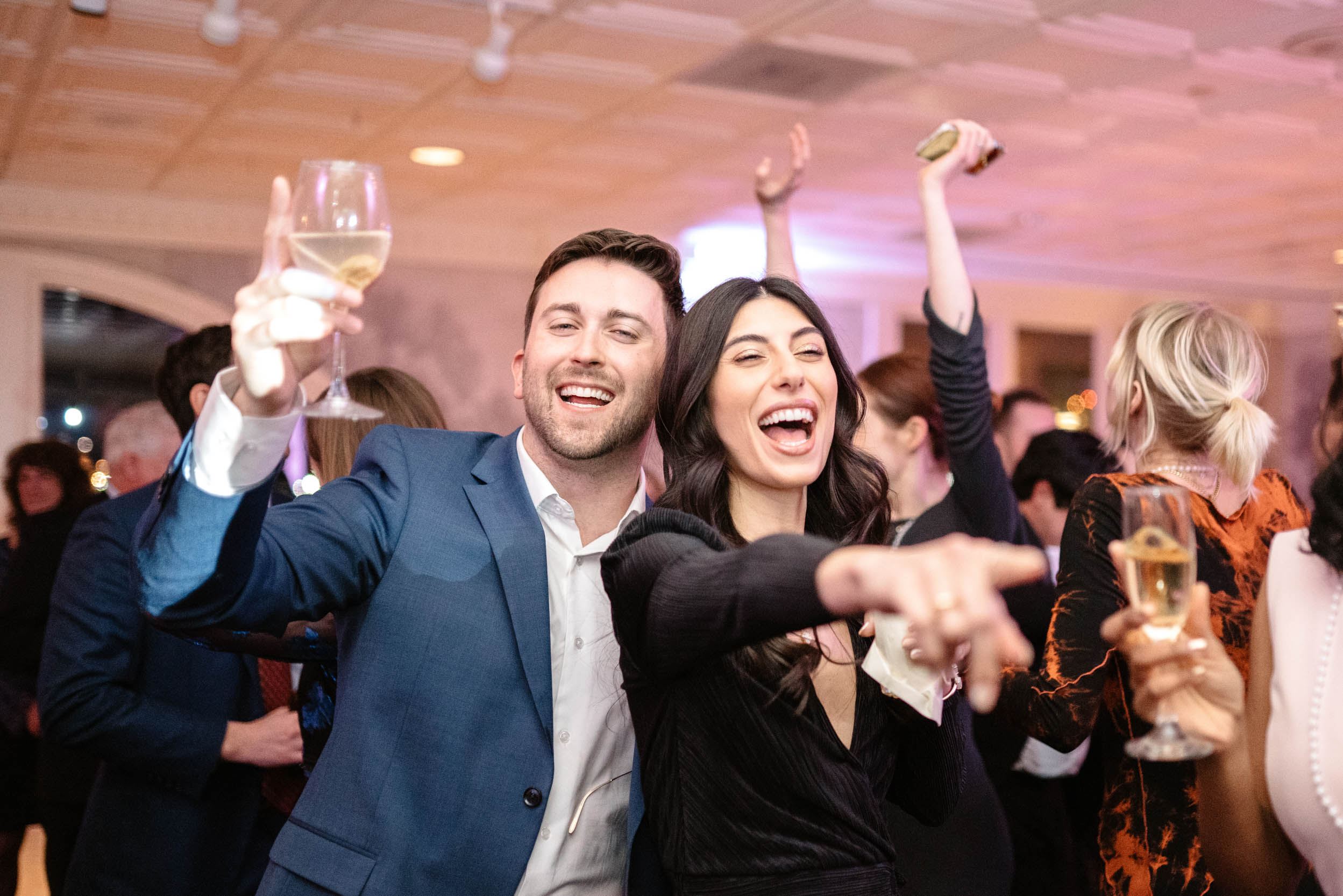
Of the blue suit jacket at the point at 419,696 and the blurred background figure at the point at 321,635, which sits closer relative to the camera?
the blue suit jacket at the point at 419,696

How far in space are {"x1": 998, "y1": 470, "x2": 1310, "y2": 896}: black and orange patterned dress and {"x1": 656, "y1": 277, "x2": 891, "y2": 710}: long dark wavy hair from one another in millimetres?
387

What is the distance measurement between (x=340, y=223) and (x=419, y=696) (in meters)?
0.69

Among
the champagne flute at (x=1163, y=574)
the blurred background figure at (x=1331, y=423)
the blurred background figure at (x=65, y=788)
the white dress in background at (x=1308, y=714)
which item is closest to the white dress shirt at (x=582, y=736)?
the champagne flute at (x=1163, y=574)

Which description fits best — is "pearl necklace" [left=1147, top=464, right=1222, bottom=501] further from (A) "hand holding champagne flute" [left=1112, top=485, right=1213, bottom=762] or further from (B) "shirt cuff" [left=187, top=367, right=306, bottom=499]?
(B) "shirt cuff" [left=187, top=367, right=306, bottom=499]

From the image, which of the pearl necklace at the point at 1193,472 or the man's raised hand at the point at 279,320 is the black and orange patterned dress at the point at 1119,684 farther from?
the man's raised hand at the point at 279,320

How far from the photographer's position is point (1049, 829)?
2936 mm

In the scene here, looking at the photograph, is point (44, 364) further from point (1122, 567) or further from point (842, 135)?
point (1122, 567)

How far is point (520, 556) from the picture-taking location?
5.40 ft

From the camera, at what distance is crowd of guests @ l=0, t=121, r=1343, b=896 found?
1.21 metres

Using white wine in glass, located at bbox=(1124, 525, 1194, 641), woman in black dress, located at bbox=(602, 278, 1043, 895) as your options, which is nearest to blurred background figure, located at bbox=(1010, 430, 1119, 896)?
woman in black dress, located at bbox=(602, 278, 1043, 895)

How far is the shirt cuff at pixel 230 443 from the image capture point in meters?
1.19

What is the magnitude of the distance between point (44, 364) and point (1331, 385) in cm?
870

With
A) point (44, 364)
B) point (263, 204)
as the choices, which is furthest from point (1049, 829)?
point (44, 364)

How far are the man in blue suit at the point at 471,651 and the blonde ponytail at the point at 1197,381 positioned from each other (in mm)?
977
